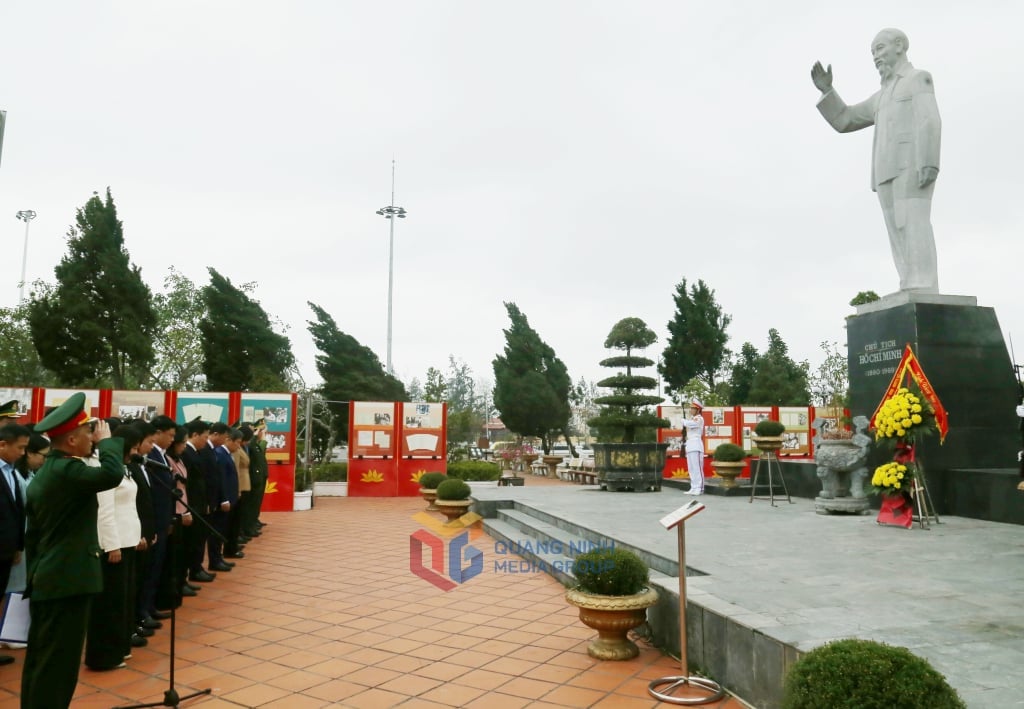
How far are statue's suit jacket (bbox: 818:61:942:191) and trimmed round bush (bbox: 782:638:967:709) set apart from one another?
837cm

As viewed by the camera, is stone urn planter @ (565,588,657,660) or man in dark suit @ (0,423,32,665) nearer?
stone urn planter @ (565,588,657,660)

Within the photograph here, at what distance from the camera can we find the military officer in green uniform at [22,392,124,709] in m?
3.31

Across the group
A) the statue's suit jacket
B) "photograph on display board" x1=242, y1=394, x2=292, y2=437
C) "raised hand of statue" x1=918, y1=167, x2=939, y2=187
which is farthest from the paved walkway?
"photograph on display board" x1=242, y1=394, x2=292, y2=437

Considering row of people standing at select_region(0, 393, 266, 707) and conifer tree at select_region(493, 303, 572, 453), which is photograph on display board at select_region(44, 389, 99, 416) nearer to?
row of people standing at select_region(0, 393, 266, 707)

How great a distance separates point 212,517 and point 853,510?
7633 mm

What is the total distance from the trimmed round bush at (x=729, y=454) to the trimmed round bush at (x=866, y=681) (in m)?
10.8

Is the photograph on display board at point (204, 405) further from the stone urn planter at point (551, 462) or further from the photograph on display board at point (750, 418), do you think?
the stone urn planter at point (551, 462)

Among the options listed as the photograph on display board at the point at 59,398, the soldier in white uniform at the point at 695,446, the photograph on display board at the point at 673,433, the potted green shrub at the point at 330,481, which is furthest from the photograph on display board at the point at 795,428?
the photograph on display board at the point at 59,398

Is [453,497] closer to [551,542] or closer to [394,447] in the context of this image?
[551,542]

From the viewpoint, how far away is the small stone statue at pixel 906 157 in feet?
29.0

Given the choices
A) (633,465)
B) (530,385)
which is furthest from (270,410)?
(530,385)

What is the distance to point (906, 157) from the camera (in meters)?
9.02

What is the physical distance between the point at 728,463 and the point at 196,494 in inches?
368

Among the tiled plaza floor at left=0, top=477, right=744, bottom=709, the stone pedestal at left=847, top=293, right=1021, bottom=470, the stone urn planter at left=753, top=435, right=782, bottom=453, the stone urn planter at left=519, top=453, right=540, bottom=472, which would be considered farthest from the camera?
the stone urn planter at left=519, top=453, right=540, bottom=472
